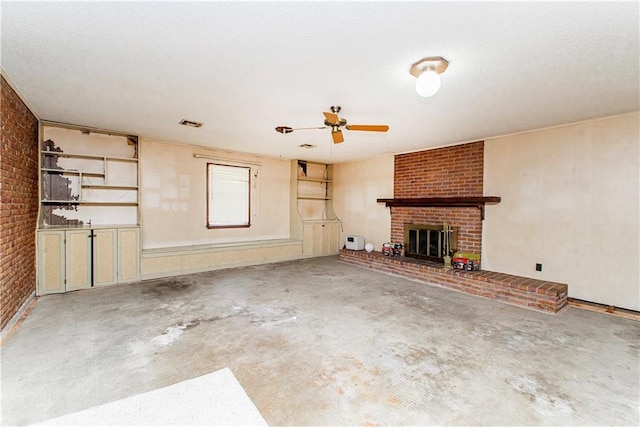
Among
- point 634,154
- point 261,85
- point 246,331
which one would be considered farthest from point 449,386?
point 634,154

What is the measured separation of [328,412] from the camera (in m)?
1.83

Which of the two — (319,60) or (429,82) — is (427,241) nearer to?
(429,82)

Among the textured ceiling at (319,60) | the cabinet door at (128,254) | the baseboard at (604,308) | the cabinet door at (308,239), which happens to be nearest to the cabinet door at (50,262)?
the cabinet door at (128,254)

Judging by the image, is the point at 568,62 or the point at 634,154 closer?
the point at 568,62

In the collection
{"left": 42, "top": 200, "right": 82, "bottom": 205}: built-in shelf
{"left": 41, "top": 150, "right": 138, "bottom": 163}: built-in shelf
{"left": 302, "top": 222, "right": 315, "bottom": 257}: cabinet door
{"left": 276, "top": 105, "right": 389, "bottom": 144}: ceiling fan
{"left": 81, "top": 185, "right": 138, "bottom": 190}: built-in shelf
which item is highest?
{"left": 276, "top": 105, "right": 389, "bottom": 144}: ceiling fan

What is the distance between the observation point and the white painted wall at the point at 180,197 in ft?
17.7

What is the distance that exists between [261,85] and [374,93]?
3.95 ft

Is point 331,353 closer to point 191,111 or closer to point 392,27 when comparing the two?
point 392,27

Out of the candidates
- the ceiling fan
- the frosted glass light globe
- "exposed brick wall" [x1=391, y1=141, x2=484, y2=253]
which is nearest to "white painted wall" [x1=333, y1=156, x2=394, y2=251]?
"exposed brick wall" [x1=391, y1=141, x2=484, y2=253]

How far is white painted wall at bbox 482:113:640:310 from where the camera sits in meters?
3.65

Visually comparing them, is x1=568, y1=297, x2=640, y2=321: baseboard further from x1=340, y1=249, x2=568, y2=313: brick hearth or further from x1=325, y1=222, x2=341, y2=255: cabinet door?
x1=325, y1=222, x2=341, y2=255: cabinet door

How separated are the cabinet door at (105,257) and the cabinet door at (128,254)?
0.07 meters

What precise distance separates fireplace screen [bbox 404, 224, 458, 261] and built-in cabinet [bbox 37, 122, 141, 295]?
5187 millimetres

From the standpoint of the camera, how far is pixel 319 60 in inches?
93.0
